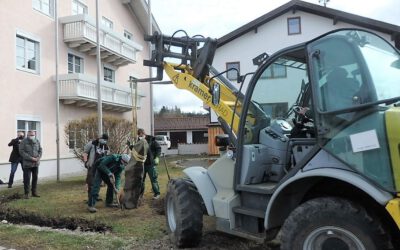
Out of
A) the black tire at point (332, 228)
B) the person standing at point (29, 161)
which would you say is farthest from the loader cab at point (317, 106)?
the person standing at point (29, 161)

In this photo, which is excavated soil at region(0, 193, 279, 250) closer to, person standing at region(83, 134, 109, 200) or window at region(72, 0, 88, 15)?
person standing at region(83, 134, 109, 200)

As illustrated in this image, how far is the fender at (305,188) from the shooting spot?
12.7 ft

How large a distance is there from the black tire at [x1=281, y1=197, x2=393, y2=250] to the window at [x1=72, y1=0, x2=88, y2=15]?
21361mm

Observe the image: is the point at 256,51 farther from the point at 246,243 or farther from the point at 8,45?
the point at 246,243

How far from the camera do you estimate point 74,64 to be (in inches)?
915

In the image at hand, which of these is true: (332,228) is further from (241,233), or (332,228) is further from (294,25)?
(294,25)

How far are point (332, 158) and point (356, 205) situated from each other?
50cm

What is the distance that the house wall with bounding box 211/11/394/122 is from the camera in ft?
92.5

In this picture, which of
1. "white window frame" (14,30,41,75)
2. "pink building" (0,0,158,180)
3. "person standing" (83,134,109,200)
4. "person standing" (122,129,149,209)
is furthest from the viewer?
"white window frame" (14,30,41,75)

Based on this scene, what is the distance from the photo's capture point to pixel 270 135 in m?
5.77

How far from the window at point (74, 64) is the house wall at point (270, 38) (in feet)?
32.1

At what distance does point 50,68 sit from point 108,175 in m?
12.5

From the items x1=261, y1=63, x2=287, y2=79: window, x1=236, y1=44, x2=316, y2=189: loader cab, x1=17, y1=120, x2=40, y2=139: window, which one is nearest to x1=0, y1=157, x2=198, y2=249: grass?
x1=236, y1=44, x2=316, y2=189: loader cab

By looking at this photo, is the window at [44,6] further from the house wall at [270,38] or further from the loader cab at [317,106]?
the loader cab at [317,106]
